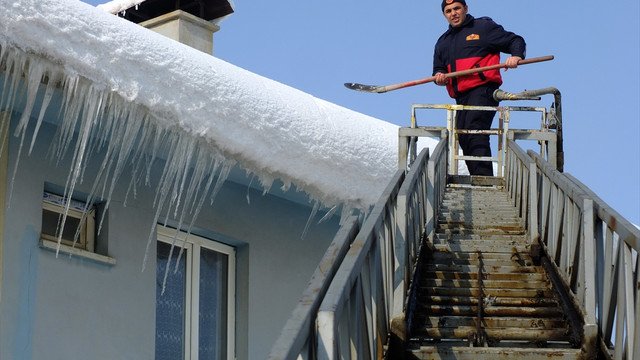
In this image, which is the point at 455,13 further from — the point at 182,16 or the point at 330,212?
the point at 182,16

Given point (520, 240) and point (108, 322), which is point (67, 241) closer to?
point (108, 322)

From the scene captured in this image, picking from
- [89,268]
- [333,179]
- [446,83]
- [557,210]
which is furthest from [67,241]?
[446,83]

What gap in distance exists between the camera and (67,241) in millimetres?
7961

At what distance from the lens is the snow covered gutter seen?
696cm

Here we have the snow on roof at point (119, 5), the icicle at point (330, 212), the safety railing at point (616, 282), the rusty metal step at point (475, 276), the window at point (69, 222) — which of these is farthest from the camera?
the snow on roof at point (119, 5)

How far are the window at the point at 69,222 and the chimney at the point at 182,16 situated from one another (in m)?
5.25

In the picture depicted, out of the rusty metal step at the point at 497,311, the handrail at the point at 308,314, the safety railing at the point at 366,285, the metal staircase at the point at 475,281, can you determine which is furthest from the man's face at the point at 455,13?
the handrail at the point at 308,314

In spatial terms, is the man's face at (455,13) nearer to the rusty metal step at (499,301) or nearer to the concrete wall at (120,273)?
the concrete wall at (120,273)

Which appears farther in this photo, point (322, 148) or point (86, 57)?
point (322, 148)

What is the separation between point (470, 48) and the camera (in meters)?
10.9

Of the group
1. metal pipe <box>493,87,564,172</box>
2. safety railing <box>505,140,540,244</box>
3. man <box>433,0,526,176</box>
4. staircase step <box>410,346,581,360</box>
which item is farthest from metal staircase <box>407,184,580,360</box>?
man <box>433,0,526,176</box>

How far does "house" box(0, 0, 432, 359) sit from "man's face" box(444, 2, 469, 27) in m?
1.83

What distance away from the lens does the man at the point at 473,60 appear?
1049cm

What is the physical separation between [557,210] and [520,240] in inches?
35.8
